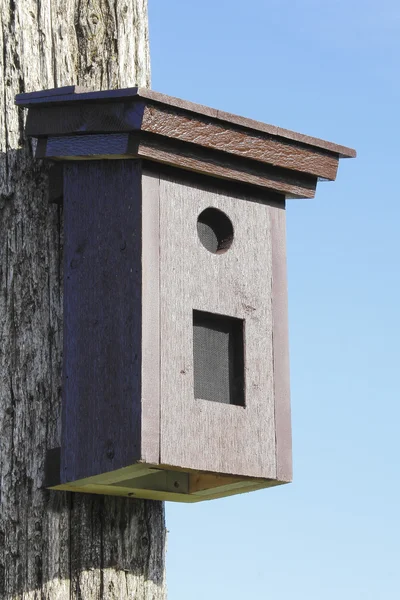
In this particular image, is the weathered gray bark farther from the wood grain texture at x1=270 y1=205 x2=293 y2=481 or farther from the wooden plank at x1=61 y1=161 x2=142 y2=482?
the wood grain texture at x1=270 y1=205 x2=293 y2=481

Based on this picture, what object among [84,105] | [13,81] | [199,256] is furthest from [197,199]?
[13,81]

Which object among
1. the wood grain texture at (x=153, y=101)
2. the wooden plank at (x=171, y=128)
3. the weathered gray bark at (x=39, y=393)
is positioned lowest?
the weathered gray bark at (x=39, y=393)

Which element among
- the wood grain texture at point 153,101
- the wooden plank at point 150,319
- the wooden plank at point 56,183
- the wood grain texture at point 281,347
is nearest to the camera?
the wooden plank at point 150,319

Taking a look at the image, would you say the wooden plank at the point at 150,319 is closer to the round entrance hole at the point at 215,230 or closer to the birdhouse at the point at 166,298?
the birdhouse at the point at 166,298

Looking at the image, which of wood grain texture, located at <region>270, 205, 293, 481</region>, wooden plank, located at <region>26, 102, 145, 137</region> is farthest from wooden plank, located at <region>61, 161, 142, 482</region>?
wood grain texture, located at <region>270, 205, 293, 481</region>

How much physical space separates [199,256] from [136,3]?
1.02m

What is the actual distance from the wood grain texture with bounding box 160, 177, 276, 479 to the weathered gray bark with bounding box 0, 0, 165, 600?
0.38 m

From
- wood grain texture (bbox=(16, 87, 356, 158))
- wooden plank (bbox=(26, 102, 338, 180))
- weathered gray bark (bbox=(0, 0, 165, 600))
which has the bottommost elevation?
weathered gray bark (bbox=(0, 0, 165, 600))

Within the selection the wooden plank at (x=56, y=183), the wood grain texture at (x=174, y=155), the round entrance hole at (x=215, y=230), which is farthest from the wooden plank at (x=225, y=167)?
the wooden plank at (x=56, y=183)

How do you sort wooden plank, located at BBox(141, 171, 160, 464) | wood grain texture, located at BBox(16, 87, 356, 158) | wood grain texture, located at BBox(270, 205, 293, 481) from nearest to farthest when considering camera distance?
wooden plank, located at BBox(141, 171, 160, 464)
wood grain texture, located at BBox(16, 87, 356, 158)
wood grain texture, located at BBox(270, 205, 293, 481)

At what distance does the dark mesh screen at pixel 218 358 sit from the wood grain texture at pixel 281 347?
12 centimetres

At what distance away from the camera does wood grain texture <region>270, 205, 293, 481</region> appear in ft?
12.3

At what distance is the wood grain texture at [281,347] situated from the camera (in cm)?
376

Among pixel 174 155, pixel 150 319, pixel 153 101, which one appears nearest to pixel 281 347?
pixel 150 319
